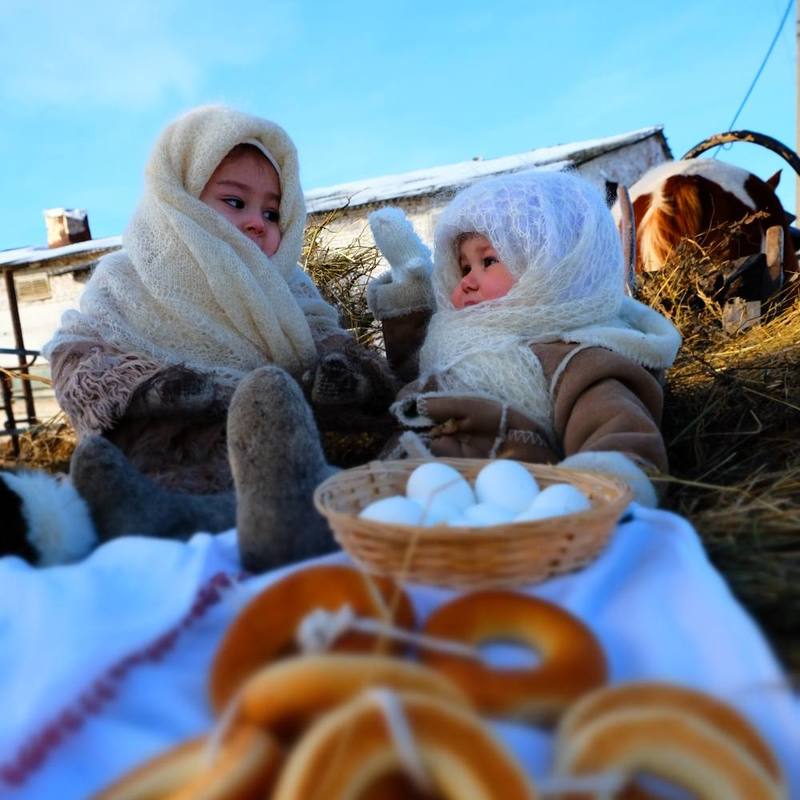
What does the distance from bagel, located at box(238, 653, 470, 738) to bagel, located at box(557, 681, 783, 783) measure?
0.08 m

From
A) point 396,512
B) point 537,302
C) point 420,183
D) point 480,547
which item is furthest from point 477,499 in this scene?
point 420,183

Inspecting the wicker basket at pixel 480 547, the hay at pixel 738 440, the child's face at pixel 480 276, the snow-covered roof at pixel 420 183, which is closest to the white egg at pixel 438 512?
the wicker basket at pixel 480 547

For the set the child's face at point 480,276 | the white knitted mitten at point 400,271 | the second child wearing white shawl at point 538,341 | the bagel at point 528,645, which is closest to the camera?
the bagel at point 528,645

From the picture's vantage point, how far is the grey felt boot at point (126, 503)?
1.10 meters

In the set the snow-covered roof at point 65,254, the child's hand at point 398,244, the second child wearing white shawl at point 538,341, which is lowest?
the second child wearing white shawl at point 538,341

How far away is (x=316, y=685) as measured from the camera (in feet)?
1.41

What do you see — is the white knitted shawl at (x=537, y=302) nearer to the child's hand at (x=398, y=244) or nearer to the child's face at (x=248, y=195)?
the child's hand at (x=398, y=244)

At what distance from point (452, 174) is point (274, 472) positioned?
23.3 feet

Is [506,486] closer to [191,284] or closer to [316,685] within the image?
[316,685]

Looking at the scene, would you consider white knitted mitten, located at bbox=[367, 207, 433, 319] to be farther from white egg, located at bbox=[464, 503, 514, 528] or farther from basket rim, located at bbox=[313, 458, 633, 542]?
white egg, located at bbox=[464, 503, 514, 528]

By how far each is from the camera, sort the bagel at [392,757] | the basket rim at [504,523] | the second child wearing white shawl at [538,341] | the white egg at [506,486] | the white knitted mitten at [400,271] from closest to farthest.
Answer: the bagel at [392,757] → the basket rim at [504,523] → the white egg at [506,486] → the second child wearing white shawl at [538,341] → the white knitted mitten at [400,271]

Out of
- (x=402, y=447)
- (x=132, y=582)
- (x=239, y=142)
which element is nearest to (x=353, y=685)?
(x=132, y=582)

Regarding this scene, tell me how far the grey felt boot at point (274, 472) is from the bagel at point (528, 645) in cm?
34

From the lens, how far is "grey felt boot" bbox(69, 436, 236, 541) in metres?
1.10
